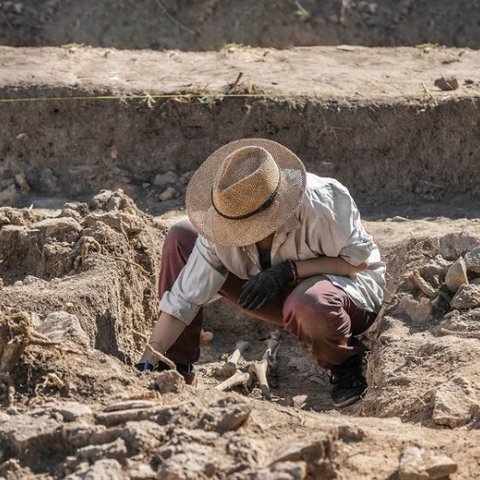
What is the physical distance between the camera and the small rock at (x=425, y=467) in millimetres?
3865

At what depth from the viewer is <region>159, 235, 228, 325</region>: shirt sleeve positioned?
5.59 meters

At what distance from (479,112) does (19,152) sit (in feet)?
11.3

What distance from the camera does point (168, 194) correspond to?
8781mm

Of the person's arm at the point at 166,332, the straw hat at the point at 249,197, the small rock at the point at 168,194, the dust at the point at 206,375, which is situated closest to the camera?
the dust at the point at 206,375

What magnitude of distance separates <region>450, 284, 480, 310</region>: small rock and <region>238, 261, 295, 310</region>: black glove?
38.2 inches

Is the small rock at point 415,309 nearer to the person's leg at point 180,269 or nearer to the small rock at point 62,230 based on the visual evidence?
the person's leg at point 180,269

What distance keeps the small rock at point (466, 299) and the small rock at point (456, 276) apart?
0.08 meters

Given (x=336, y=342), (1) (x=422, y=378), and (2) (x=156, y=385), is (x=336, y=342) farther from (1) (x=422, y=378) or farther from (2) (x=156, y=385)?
(2) (x=156, y=385)

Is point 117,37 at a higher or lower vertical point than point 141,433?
higher

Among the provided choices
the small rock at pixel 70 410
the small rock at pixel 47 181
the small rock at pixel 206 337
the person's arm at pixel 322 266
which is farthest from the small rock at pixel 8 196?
the small rock at pixel 70 410

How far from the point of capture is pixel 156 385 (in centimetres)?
445

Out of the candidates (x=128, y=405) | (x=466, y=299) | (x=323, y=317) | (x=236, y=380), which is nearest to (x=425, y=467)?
(x=128, y=405)

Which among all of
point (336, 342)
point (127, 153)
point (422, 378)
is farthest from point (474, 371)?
point (127, 153)

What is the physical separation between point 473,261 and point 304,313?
1.20 m
